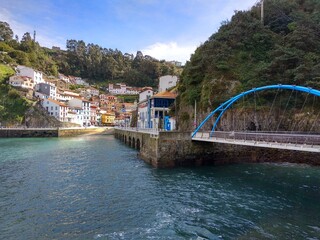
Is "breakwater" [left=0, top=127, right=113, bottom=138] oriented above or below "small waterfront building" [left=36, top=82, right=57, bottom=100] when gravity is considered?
below

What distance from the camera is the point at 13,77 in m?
96.7

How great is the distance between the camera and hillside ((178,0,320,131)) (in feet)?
117

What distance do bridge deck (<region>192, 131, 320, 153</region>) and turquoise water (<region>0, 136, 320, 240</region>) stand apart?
335 cm

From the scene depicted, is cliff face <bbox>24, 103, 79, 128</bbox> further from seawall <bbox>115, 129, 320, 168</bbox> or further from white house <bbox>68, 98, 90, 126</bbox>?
seawall <bbox>115, 129, 320, 168</bbox>

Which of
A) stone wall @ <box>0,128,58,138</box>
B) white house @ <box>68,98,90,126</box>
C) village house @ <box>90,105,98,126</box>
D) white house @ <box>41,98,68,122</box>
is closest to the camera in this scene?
stone wall @ <box>0,128,58,138</box>

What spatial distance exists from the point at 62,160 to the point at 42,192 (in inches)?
597

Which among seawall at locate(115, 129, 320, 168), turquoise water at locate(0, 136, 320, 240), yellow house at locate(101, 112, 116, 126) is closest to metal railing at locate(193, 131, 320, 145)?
seawall at locate(115, 129, 320, 168)

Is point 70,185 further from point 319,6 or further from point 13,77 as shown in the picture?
point 13,77

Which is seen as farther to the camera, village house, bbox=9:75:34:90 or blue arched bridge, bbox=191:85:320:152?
village house, bbox=9:75:34:90

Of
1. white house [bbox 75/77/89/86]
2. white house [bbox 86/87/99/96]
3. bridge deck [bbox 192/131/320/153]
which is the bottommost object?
bridge deck [bbox 192/131/320/153]

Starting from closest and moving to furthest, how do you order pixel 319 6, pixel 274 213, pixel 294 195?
pixel 274 213 → pixel 294 195 → pixel 319 6

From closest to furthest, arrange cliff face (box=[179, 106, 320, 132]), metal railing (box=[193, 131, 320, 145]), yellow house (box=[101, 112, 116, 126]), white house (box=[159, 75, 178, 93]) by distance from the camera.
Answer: metal railing (box=[193, 131, 320, 145]) → cliff face (box=[179, 106, 320, 132]) → white house (box=[159, 75, 178, 93]) → yellow house (box=[101, 112, 116, 126])

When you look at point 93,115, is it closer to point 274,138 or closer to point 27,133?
point 27,133

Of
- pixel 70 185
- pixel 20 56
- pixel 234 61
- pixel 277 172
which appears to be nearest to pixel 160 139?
pixel 70 185
